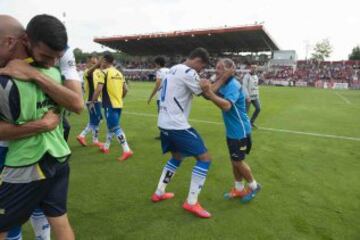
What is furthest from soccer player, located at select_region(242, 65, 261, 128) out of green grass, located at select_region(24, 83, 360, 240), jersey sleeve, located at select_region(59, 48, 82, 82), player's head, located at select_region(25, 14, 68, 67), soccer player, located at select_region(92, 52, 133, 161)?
player's head, located at select_region(25, 14, 68, 67)

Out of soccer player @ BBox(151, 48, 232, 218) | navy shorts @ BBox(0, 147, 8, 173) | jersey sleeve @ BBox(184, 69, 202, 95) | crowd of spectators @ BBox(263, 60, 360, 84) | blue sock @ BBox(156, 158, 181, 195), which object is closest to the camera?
navy shorts @ BBox(0, 147, 8, 173)

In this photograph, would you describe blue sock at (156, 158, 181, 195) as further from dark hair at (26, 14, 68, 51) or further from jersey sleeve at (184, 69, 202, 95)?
dark hair at (26, 14, 68, 51)

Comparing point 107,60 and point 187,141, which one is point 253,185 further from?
point 107,60

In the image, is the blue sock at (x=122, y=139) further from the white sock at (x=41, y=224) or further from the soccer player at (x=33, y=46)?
the soccer player at (x=33, y=46)

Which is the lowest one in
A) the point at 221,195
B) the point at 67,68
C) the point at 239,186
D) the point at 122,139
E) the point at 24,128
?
the point at 221,195

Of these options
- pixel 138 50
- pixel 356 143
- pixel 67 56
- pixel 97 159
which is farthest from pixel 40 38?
pixel 138 50

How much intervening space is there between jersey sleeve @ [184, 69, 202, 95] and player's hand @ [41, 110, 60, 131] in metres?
2.23

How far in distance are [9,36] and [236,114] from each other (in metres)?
3.27

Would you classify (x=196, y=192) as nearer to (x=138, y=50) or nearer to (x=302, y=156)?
(x=302, y=156)

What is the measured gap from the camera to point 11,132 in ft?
6.95

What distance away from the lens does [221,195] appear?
5.29m

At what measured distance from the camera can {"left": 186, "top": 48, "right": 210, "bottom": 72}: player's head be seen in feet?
14.5

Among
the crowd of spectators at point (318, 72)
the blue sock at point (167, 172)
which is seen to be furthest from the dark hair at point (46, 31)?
the crowd of spectators at point (318, 72)

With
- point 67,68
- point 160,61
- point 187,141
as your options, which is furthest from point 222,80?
point 160,61
